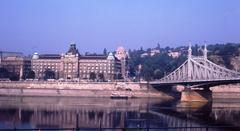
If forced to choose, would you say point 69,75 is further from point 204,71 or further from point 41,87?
point 204,71

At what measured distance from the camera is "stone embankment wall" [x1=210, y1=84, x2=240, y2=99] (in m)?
93.6

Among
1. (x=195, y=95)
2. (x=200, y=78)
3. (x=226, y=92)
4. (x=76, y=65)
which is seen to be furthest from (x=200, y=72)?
(x=76, y=65)

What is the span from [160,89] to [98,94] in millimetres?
10208

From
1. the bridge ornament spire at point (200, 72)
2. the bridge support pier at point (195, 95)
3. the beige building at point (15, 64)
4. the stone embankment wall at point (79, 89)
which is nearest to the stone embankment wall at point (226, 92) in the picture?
the bridge ornament spire at point (200, 72)

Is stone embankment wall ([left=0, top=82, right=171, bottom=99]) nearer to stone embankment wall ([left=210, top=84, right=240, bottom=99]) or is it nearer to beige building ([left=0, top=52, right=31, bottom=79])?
stone embankment wall ([left=210, top=84, right=240, bottom=99])

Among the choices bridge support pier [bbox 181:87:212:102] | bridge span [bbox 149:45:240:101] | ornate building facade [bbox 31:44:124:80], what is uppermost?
ornate building facade [bbox 31:44:124:80]

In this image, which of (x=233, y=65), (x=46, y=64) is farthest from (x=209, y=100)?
(x=46, y=64)

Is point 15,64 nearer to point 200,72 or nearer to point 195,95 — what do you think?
point 200,72

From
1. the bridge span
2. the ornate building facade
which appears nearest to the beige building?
the ornate building facade

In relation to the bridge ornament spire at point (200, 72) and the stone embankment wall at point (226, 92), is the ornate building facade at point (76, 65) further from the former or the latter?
the bridge ornament spire at point (200, 72)

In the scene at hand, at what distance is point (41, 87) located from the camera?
3617 inches

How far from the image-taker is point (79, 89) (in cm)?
9069

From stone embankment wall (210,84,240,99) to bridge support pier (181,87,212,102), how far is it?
1796cm

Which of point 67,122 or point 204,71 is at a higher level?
point 204,71
